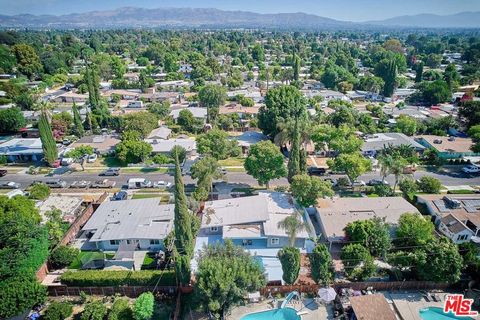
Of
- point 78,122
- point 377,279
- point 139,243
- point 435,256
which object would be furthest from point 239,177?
point 78,122

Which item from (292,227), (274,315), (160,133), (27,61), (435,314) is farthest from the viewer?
(27,61)

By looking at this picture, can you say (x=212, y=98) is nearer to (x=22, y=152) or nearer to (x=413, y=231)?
(x=22, y=152)

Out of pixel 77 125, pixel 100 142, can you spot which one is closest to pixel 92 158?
pixel 100 142

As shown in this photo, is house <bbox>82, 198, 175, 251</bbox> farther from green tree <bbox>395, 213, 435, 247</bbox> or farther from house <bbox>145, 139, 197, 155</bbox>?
green tree <bbox>395, 213, 435, 247</bbox>

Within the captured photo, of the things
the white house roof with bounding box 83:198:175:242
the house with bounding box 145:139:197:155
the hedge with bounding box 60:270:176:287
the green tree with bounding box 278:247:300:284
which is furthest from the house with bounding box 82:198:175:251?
the house with bounding box 145:139:197:155

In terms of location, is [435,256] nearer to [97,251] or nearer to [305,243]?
[305,243]

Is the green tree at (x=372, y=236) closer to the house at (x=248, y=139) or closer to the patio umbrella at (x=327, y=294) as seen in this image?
the patio umbrella at (x=327, y=294)
